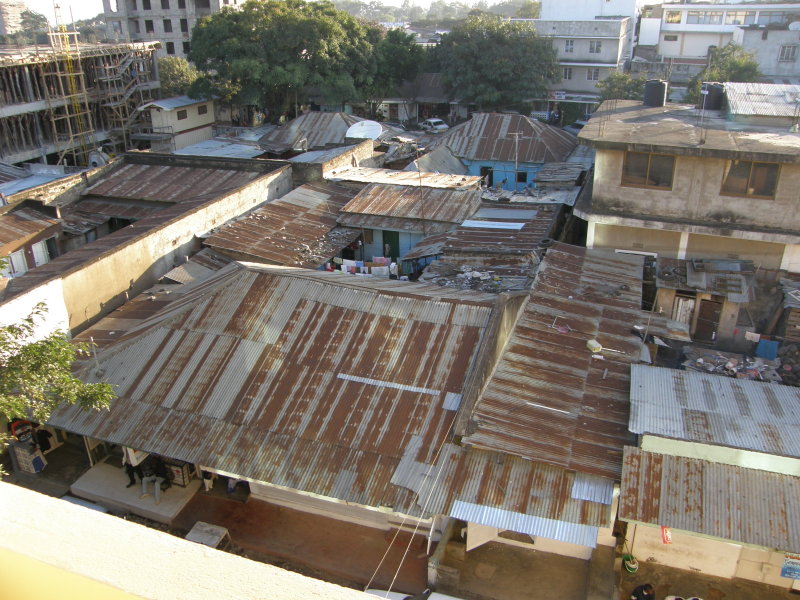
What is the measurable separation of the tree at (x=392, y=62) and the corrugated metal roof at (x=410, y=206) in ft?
89.9

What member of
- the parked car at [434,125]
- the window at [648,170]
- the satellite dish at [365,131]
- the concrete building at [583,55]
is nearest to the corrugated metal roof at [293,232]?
the window at [648,170]

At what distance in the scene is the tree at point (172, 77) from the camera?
53.9 m

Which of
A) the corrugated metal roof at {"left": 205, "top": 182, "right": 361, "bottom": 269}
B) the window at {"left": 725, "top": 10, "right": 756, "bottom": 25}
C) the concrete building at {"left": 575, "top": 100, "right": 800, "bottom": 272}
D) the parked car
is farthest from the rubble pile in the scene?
the window at {"left": 725, "top": 10, "right": 756, "bottom": 25}

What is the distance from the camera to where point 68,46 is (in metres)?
45.5

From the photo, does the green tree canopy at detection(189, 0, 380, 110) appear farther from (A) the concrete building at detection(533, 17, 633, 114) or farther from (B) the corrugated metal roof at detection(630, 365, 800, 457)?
(B) the corrugated metal roof at detection(630, 365, 800, 457)

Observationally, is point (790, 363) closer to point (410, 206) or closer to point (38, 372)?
point (410, 206)

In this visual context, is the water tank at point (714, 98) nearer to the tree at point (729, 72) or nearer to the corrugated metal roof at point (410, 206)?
the corrugated metal roof at point (410, 206)

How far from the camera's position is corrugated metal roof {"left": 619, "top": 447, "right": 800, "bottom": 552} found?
36.3ft

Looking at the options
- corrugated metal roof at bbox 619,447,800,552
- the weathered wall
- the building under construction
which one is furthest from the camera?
the building under construction

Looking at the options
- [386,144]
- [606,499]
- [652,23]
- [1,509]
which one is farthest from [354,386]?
[652,23]

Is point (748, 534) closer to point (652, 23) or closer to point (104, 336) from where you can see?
point (104, 336)

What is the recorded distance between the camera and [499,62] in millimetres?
51094

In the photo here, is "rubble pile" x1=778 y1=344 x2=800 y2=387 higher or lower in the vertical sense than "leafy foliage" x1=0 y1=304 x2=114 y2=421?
lower

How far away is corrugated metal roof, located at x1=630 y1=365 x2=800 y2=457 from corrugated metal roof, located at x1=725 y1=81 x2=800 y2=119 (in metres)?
10.9
